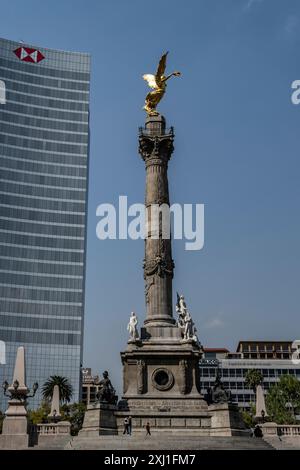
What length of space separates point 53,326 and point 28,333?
516cm

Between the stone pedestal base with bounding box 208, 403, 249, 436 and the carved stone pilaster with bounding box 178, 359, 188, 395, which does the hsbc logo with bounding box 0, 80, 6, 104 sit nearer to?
the carved stone pilaster with bounding box 178, 359, 188, 395

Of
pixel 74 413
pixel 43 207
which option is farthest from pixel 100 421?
pixel 43 207

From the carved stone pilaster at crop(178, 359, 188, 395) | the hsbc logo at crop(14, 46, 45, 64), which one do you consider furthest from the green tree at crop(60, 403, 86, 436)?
the hsbc logo at crop(14, 46, 45, 64)

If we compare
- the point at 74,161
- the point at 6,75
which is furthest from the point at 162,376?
the point at 6,75

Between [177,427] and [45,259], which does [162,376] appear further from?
[45,259]

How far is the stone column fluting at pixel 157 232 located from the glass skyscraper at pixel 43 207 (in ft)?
224

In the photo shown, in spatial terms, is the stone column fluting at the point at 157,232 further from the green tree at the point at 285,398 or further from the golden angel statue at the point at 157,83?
the green tree at the point at 285,398

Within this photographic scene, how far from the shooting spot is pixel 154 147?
4194 centimetres

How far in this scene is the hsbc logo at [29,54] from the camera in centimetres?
11875

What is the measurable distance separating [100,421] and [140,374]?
476 centimetres

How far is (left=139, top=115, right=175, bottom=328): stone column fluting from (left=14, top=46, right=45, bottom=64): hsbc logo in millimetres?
86609

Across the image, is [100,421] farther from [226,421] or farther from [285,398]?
[285,398]

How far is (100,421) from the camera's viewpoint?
2998 centimetres

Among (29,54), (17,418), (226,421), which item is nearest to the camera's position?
(226,421)
